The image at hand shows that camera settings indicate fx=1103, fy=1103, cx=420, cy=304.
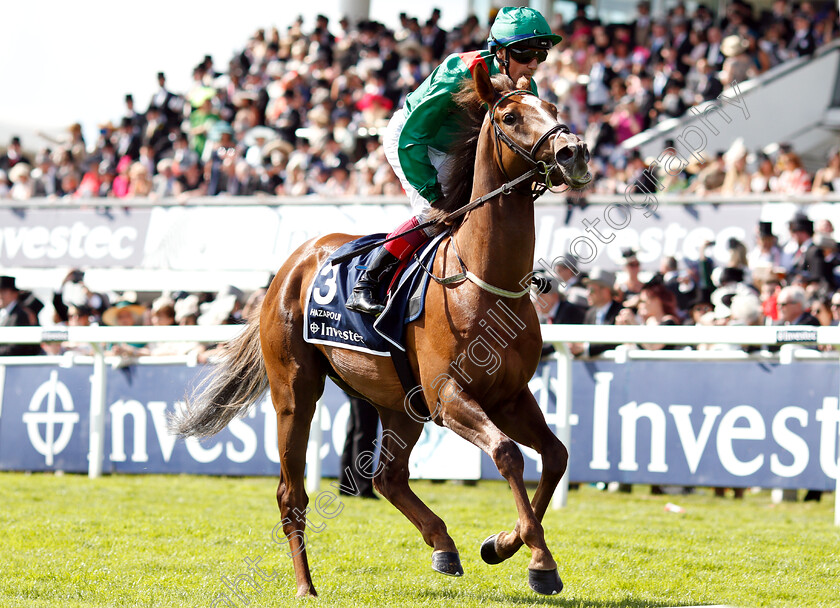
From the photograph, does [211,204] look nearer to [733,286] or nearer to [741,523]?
[733,286]

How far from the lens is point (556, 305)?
9.37m

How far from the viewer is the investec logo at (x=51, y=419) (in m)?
9.64

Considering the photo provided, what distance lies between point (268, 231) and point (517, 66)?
9637 millimetres

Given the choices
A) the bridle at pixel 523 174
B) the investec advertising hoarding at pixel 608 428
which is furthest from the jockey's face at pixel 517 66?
the investec advertising hoarding at pixel 608 428

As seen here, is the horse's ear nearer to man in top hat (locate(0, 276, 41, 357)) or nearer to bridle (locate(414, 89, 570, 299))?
bridle (locate(414, 89, 570, 299))

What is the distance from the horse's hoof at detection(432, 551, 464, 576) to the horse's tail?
1729 millimetres

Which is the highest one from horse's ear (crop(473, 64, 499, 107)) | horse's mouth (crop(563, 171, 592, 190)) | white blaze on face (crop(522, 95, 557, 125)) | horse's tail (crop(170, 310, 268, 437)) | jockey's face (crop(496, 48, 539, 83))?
jockey's face (crop(496, 48, 539, 83))

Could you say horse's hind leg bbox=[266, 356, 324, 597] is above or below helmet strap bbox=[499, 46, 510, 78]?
below

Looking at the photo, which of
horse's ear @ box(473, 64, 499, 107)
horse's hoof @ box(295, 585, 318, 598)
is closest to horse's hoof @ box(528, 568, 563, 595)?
horse's hoof @ box(295, 585, 318, 598)

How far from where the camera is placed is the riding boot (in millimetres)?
5066

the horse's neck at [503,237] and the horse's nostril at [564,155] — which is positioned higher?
the horse's nostril at [564,155]

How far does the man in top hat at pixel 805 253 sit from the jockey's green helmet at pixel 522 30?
5582 mm

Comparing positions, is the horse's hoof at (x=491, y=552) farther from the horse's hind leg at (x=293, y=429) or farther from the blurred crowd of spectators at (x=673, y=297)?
the blurred crowd of spectators at (x=673, y=297)

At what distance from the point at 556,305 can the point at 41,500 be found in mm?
4368
